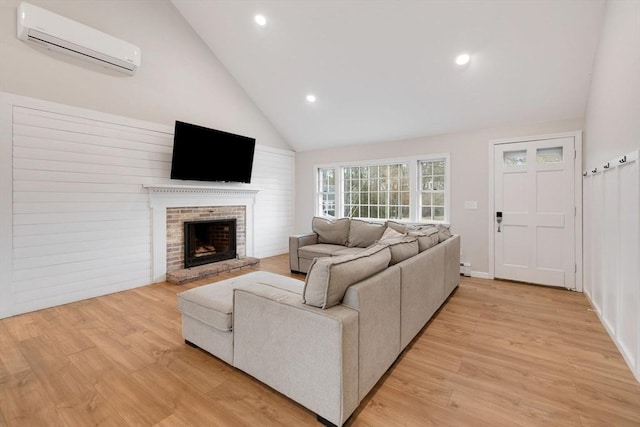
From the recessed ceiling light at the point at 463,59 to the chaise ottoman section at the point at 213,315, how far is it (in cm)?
332

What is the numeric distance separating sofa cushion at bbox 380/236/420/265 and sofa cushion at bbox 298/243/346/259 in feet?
5.61

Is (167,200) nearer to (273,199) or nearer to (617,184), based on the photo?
(273,199)

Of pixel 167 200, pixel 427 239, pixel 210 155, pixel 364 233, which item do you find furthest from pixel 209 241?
pixel 427 239

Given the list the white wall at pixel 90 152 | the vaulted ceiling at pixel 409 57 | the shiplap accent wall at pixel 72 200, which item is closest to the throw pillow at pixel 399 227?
the vaulted ceiling at pixel 409 57

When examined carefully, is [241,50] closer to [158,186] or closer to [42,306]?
[158,186]

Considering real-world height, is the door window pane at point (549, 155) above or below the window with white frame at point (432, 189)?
above

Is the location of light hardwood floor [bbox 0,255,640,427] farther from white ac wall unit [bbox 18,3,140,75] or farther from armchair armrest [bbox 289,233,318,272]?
white ac wall unit [bbox 18,3,140,75]

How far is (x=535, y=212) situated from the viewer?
408 cm

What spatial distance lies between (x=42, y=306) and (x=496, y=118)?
6.24m

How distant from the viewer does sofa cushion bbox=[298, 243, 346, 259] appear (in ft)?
14.3

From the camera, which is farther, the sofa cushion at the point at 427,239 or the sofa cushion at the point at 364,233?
the sofa cushion at the point at 364,233

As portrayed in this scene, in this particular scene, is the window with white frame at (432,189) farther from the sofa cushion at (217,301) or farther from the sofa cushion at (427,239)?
the sofa cushion at (217,301)

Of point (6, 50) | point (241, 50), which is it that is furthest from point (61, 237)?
point (241, 50)

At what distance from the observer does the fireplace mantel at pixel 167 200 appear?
13.6 ft
